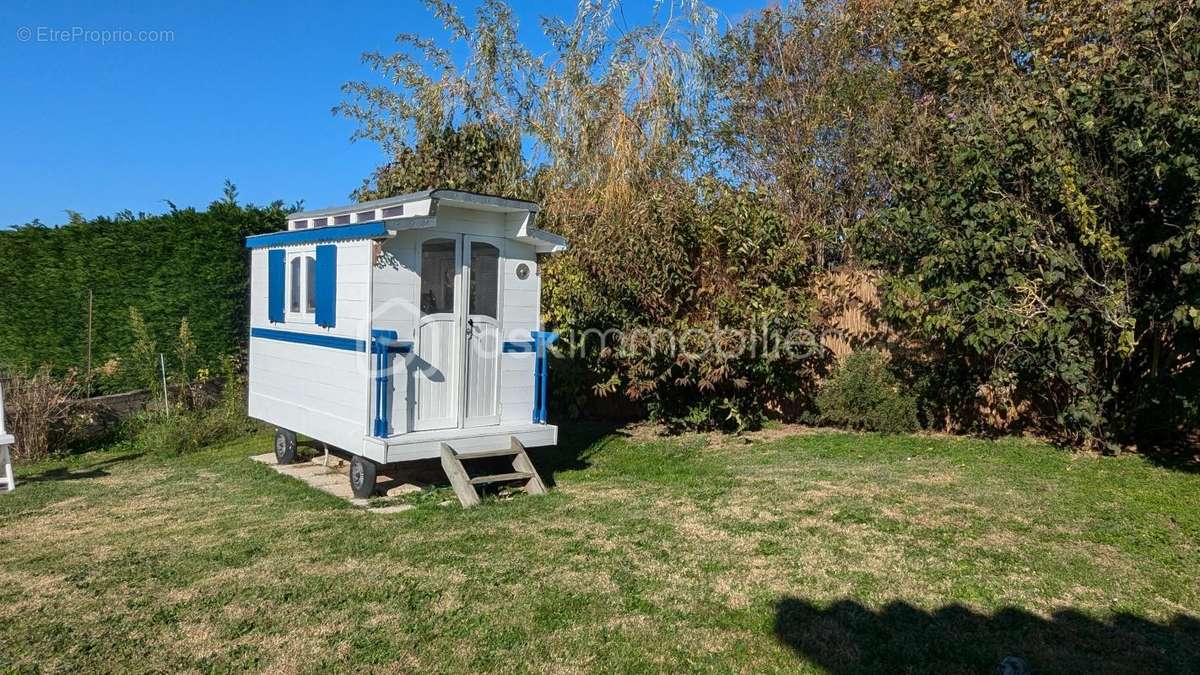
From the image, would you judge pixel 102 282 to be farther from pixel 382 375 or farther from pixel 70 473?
pixel 382 375

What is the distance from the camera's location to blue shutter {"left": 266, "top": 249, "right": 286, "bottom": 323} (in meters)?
8.67

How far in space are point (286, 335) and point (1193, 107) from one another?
818 centimetres

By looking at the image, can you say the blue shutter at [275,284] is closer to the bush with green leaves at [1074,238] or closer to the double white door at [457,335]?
the double white door at [457,335]

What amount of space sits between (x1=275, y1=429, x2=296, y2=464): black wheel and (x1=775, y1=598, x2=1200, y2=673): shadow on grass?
620cm

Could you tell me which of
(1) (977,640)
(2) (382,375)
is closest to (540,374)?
(2) (382,375)

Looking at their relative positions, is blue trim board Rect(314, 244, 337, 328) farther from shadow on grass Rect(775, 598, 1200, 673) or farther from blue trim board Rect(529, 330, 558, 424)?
shadow on grass Rect(775, 598, 1200, 673)

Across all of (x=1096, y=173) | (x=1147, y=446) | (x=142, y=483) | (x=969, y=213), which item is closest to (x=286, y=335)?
(x=142, y=483)

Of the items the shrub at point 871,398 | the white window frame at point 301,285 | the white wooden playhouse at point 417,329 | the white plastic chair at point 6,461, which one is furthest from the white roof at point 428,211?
the shrub at point 871,398

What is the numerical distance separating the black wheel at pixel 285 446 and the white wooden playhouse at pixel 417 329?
1.91ft

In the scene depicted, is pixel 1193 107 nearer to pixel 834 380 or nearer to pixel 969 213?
pixel 969 213

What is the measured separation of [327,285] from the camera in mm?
7750

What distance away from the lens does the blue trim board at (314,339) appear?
7.42 metres

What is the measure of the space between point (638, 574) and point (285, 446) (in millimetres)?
5325

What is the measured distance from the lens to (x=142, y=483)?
835cm
